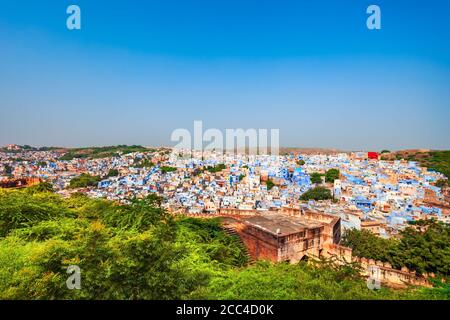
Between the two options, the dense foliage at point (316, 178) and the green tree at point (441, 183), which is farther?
the dense foliage at point (316, 178)

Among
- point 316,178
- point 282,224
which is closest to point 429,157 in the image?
point 316,178

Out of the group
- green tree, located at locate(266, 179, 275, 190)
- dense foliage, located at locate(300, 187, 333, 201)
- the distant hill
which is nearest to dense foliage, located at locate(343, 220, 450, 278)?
dense foliage, located at locate(300, 187, 333, 201)

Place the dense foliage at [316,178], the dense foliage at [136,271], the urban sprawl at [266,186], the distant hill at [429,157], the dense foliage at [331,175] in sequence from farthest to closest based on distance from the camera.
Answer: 1. the distant hill at [429,157]
2. the dense foliage at [331,175]
3. the dense foliage at [316,178]
4. the urban sprawl at [266,186]
5. the dense foliage at [136,271]

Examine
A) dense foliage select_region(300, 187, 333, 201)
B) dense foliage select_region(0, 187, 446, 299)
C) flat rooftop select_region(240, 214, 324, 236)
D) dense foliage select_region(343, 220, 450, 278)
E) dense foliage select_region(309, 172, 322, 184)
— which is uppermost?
dense foliage select_region(0, 187, 446, 299)

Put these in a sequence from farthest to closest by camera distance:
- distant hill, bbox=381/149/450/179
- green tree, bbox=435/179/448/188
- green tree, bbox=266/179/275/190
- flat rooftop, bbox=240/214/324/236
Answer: distant hill, bbox=381/149/450/179
green tree, bbox=266/179/275/190
green tree, bbox=435/179/448/188
flat rooftop, bbox=240/214/324/236

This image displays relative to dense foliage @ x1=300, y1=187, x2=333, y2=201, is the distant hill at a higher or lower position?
higher

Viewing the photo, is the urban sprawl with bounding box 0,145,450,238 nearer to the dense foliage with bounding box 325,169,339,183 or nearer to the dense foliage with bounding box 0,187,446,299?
the dense foliage with bounding box 325,169,339,183

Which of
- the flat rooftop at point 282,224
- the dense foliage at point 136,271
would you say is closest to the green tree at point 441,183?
the flat rooftop at point 282,224

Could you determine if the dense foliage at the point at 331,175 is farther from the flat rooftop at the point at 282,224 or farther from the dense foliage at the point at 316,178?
the flat rooftop at the point at 282,224

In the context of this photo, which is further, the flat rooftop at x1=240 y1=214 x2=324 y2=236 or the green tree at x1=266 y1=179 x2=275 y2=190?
the green tree at x1=266 y1=179 x2=275 y2=190
